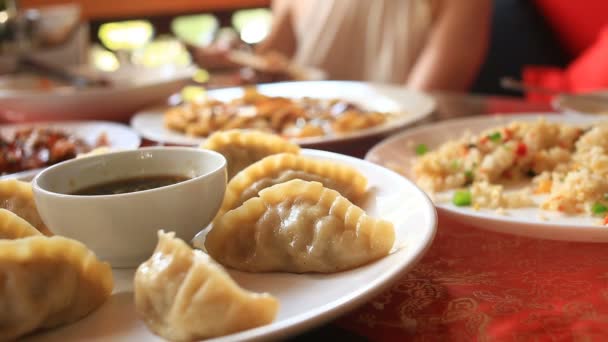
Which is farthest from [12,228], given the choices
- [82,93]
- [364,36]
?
[364,36]

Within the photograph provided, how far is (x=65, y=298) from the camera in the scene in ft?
3.32

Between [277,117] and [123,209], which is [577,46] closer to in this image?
[277,117]

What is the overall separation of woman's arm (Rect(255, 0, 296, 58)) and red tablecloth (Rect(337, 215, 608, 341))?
427cm

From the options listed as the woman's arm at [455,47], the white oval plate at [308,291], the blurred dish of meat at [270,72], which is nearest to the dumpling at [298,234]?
the white oval plate at [308,291]

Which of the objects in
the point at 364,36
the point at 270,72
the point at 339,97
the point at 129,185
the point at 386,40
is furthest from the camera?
the point at 364,36

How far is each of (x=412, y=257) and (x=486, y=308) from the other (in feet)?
0.55

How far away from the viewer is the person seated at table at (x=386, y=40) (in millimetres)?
4301

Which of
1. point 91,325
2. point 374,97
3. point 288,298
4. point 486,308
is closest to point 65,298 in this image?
point 91,325

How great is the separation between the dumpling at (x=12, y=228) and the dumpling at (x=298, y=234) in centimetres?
35

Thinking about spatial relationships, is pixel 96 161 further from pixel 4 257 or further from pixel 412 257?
pixel 412 257

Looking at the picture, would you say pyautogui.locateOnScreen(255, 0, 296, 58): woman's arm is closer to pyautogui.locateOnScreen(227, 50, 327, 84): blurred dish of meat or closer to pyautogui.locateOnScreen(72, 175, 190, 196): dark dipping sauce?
pyautogui.locateOnScreen(227, 50, 327, 84): blurred dish of meat

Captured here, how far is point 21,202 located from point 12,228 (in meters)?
0.20

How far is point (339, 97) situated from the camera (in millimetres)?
3031

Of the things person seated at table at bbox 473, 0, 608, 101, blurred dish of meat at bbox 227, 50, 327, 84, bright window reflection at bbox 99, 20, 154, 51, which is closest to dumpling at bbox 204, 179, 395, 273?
blurred dish of meat at bbox 227, 50, 327, 84
